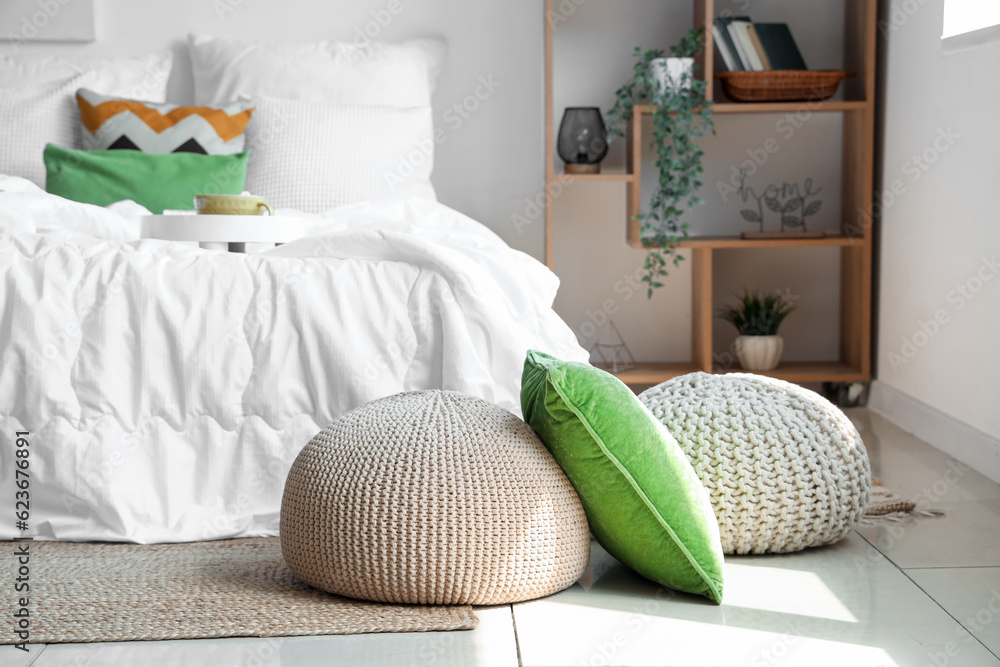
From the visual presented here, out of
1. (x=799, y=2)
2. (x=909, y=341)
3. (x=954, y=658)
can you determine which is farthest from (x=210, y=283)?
(x=799, y=2)

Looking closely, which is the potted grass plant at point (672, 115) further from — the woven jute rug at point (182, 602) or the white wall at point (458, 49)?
the woven jute rug at point (182, 602)

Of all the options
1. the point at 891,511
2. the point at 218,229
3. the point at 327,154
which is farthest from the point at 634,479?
the point at 327,154

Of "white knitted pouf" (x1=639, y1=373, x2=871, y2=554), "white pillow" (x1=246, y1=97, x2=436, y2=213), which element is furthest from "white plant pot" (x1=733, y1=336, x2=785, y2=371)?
"white knitted pouf" (x1=639, y1=373, x2=871, y2=554)

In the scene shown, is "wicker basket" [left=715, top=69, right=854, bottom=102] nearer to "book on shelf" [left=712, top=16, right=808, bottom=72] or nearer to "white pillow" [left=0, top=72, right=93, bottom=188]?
"book on shelf" [left=712, top=16, right=808, bottom=72]

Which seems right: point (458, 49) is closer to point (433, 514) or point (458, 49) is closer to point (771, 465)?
point (771, 465)

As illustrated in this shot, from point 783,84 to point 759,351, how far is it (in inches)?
32.7

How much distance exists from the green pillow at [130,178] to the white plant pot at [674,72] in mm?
1341

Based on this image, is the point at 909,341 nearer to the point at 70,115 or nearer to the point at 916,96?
the point at 916,96

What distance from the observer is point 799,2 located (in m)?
3.39

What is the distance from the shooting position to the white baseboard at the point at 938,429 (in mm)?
2314

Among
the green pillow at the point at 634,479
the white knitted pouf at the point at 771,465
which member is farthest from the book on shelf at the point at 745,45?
the green pillow at the point at 634,479

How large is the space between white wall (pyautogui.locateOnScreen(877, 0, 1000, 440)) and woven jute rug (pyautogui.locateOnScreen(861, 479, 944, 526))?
42 centimetres

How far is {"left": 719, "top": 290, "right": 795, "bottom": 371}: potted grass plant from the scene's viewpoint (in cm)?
319

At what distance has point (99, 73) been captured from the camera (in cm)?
331
